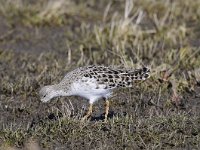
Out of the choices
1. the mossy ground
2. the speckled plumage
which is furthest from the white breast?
the mossy ground

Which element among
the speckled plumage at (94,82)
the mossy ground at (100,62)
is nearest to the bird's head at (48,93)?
the speckled plumage at (94,82)

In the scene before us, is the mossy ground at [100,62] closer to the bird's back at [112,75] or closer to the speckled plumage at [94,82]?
the speckled plumage at [94,82]

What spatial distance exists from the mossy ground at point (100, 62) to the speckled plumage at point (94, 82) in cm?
24

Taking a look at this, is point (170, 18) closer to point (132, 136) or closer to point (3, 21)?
point (3, 21)

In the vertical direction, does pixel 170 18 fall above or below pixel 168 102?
above

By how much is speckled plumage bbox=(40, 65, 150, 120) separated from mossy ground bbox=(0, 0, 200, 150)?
0.78ft

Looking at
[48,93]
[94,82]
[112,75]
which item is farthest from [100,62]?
[94,82]

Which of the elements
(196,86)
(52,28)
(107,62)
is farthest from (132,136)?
(52,28)

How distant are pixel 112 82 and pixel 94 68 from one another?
25 cm

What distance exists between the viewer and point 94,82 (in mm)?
6621

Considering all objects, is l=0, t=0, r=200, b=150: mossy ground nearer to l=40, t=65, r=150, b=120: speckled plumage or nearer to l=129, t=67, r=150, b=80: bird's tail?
l=40, t=65, r=150, b=120: speckled plumage

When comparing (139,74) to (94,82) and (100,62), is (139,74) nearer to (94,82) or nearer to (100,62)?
(94,82)

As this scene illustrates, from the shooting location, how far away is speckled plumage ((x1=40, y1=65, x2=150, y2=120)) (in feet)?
21.8

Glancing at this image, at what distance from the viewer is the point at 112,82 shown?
673 cm
